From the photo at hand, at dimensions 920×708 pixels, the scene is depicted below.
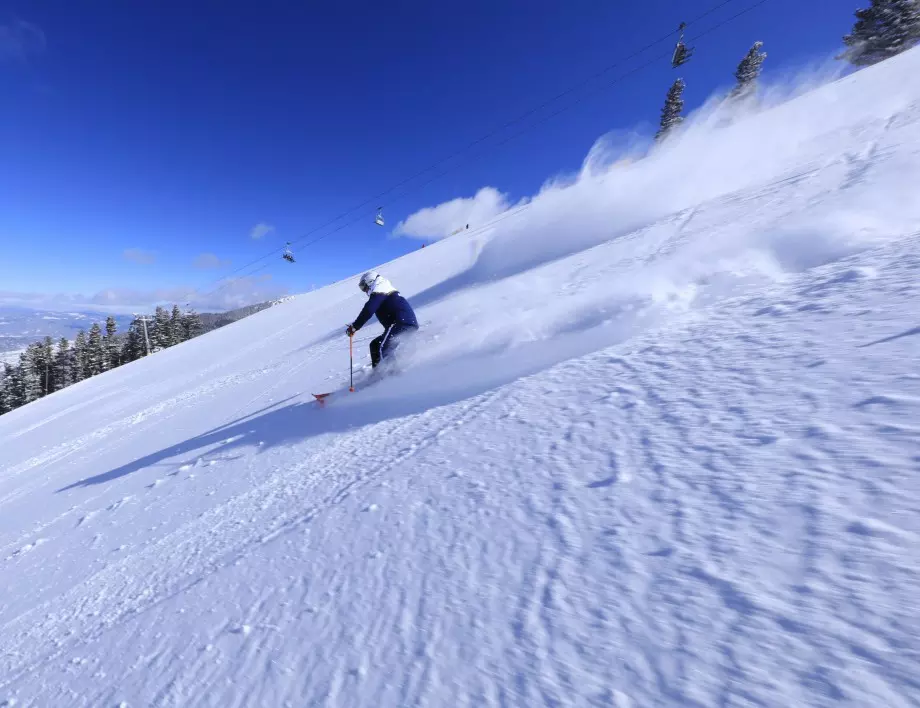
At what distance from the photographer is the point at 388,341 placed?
668cm

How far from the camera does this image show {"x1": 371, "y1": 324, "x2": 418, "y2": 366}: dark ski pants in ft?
21.7

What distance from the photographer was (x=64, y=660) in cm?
257

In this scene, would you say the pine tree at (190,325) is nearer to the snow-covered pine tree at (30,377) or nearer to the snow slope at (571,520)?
the snow-covered pine tree at (30,377)

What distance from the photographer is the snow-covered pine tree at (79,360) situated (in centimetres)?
4803

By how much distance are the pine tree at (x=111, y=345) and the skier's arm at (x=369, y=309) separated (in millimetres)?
60266

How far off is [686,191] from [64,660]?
1505cm

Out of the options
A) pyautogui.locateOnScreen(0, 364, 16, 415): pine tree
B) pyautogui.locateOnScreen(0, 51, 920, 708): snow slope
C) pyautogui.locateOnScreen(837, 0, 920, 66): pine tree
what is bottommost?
pyautogui.locateOnScreen(0, 51, 920, 708): snow slope

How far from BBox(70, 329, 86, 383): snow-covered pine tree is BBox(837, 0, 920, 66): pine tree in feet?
277

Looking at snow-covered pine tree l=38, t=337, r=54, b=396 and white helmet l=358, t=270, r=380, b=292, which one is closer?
white helmet l=358, t=270, r=380, b=292

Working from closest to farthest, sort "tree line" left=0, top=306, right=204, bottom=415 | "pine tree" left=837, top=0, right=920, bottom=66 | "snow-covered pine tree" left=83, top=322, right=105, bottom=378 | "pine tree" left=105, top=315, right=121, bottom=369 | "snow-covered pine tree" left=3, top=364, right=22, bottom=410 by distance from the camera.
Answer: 1. "pine tree" left=837, top=0, right=920, bottom=66
2. "snow-covered pine tree" left=3, top=364, right=22, bottom=410
3. "tree line" left=0, top=306, right=204, bottom=415
4. "snow-covered pine tree" left=83, top=322, right=105, bottom=378
5. "pine tree" left=105, top=315, right=121, bottom=369

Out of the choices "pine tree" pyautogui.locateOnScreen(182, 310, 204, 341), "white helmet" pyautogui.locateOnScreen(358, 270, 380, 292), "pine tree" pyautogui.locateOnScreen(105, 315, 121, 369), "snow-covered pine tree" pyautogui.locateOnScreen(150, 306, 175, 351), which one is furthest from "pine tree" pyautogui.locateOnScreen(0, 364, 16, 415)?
"white helmet" pyautogui.locateOnScreen(358, 270, 380, 292)

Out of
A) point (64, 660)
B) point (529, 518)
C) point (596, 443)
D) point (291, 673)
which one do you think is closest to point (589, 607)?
point (529, 518)

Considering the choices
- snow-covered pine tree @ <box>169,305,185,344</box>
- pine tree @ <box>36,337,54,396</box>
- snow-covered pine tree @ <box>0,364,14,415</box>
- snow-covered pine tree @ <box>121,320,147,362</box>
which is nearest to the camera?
snow-covered pine tree @ <box>0,364,14,415</box>

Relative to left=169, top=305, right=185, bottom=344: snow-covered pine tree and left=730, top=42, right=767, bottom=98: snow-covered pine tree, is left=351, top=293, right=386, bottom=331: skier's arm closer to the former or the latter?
left=730, top=42, right=767, bottom=98: snow-covered pine tree
